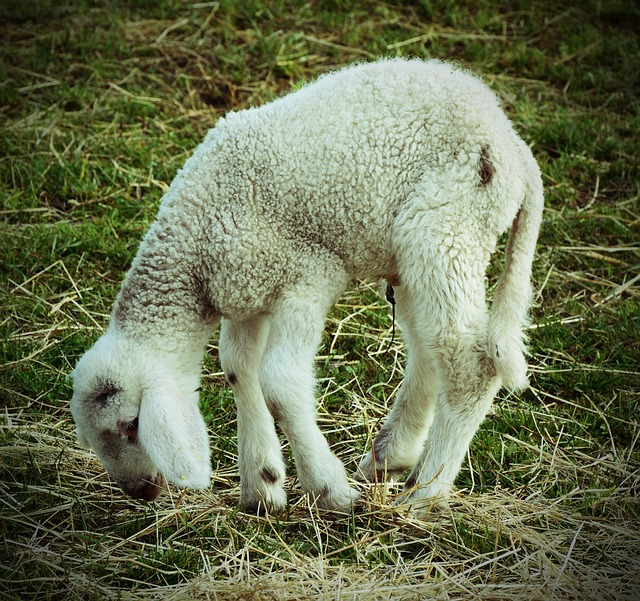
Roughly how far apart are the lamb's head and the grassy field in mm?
335

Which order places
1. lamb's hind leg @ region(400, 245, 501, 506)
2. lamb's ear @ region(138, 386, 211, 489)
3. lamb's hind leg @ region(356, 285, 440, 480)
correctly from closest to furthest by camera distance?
lamb's ear @ region(138, 386, 211, 489), lamb's hind leg @ region(400, 245, 501, 506), lamb's hind leg @ region(356, 285, 440, 480)

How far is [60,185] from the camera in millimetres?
6000

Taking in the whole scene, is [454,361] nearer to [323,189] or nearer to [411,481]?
[411,481]

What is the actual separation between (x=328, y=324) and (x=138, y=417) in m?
1.83

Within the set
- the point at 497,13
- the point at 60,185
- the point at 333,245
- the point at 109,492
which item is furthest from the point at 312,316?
the point at 497,13

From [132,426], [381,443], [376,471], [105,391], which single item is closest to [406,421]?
[381,443]

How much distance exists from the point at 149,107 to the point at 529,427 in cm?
413

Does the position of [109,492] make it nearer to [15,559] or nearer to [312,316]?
[15,559]

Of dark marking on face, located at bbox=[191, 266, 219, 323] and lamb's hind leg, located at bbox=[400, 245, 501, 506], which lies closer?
lamb's hind leg, located at bbox=[400, 245, 501, 506]

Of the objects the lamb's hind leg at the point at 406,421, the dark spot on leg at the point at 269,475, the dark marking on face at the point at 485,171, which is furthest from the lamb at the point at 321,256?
the lamb's hind leg at the point at 406,421

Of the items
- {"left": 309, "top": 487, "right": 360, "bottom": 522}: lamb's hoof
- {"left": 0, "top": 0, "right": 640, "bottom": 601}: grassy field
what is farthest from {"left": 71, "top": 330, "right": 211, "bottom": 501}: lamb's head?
{"left": 309, "top": 487, "right": 360, "bottom": 522}: lamb's hoof

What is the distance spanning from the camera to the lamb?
3.37m

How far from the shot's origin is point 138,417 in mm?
3445

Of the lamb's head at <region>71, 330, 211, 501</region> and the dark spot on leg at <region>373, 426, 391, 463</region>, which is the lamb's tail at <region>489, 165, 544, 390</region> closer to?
the dark spot on leg at <region>373, 426, 391, 463</region>
